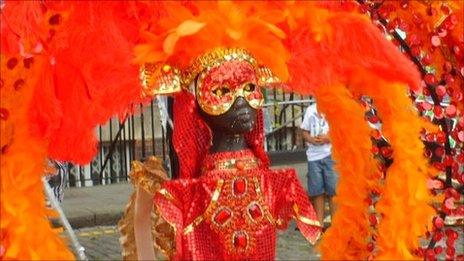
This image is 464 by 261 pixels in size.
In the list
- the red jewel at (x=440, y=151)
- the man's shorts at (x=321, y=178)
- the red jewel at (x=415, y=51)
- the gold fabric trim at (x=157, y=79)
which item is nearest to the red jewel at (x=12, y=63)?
the gold fabric trim at (x=157, y=79)

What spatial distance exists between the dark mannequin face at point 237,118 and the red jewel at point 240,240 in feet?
1.15

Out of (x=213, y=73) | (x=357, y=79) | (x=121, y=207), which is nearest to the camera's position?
(x=213, y=73)

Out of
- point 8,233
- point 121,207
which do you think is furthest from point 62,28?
point 121,207

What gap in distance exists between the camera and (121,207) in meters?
8.95

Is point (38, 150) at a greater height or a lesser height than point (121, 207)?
greater

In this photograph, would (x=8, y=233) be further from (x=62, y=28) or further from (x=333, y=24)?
(x=333, y=24)

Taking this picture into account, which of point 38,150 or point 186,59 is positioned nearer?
point 38,150

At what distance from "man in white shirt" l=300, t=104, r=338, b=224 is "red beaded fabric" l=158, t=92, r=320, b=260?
12.3ft

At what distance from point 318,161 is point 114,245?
173 cm

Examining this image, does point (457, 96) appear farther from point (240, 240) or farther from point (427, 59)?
point (240, 240)

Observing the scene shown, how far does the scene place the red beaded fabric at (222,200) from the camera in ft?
10.8

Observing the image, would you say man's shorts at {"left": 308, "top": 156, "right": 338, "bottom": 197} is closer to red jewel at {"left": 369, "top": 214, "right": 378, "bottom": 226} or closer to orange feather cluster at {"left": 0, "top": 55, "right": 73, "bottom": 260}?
red jewel at {"left": 369, "top": 214, "right": 378, "bottom": 226}

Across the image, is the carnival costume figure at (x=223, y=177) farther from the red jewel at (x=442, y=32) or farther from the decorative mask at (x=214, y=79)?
the red jewel at (x=442, y=32)

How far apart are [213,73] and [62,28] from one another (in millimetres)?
526
